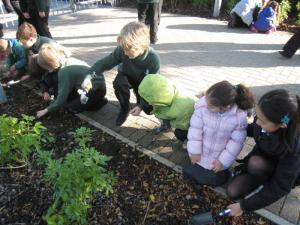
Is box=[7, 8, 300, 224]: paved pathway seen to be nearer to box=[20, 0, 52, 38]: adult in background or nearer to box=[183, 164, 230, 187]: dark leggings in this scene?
box=[183, 164, 230, 187]: dark leggings

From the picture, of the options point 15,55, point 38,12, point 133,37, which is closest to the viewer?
point 133,37

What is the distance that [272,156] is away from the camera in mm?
2307

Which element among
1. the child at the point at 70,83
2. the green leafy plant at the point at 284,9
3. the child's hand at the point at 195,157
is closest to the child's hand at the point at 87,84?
the child at the point at 70,83

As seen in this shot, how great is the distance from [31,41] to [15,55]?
540 millimetres

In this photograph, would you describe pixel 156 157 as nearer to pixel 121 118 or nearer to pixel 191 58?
pixel 121 118

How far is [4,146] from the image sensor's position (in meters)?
2.41

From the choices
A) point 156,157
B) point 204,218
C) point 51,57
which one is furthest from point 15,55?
point 204,218

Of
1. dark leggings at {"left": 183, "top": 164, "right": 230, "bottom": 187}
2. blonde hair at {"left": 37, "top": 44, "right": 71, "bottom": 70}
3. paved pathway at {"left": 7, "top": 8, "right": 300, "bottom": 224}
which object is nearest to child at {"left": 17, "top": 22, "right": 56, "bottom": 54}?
blonde hair at {"left": 37, "top": 44, "right": 71, "bottom": 70}

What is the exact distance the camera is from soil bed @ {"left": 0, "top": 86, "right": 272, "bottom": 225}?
239 cm

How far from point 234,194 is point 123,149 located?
45.2 inches

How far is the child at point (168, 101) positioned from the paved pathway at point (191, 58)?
0.34m

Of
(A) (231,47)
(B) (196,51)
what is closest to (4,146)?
(B) (196,51)

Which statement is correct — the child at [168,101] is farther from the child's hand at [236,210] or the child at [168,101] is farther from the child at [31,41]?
the child at [31,41]

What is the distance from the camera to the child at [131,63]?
299 cm
